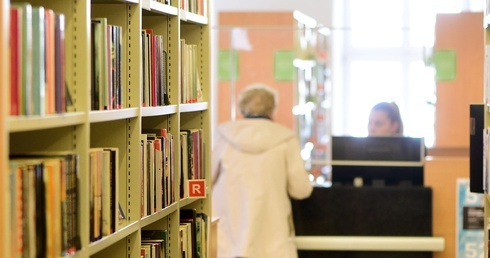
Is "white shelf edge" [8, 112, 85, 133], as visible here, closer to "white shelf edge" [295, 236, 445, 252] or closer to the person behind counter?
"white shelf edge" [295, 236, 445, 252]

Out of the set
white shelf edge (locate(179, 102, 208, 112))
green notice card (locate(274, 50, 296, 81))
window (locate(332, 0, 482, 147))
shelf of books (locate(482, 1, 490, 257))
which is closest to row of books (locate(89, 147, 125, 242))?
white shelf edge (locate(179, 102, 208, 112))

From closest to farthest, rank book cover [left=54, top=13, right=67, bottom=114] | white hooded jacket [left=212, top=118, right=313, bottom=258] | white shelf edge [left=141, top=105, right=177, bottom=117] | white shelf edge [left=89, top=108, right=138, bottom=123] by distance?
book cover [left=54, top=13, right=67, bottom=114], white shelf edge [left=89, top=108, right=138, bottom=123], white shelf edge [left=141, top=105, right=177, bottom=117], white hooded jacket [left=212, top=118, right=313, bottom=258]

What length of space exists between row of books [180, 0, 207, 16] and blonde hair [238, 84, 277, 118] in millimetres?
1723

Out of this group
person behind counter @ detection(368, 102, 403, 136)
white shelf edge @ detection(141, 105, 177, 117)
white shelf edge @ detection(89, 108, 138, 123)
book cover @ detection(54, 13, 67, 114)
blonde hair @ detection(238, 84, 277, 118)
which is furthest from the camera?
person behind counter @ detection(368, 102, 403, 136)

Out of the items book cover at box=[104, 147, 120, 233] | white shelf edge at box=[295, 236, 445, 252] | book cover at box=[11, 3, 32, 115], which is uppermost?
book cover at box=[11, 3, 32, 115]

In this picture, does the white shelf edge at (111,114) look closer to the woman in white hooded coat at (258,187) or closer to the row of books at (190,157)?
the row of books at (190,157)

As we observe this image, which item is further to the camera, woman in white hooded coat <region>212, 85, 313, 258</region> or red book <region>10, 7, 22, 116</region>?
woman in white hooded coat <region>212, 85, 313, 258</region>

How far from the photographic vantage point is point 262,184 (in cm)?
561

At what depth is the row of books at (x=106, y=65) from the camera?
2664mm

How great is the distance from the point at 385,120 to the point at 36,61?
4.35 metres

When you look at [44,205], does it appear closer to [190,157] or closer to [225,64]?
[190,157]

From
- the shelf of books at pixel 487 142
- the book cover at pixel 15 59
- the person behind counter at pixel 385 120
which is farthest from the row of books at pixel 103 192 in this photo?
the person behind counter at pixel 385 120

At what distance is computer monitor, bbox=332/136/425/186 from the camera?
5.82 meters

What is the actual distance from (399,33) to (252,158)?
6.17 metres
